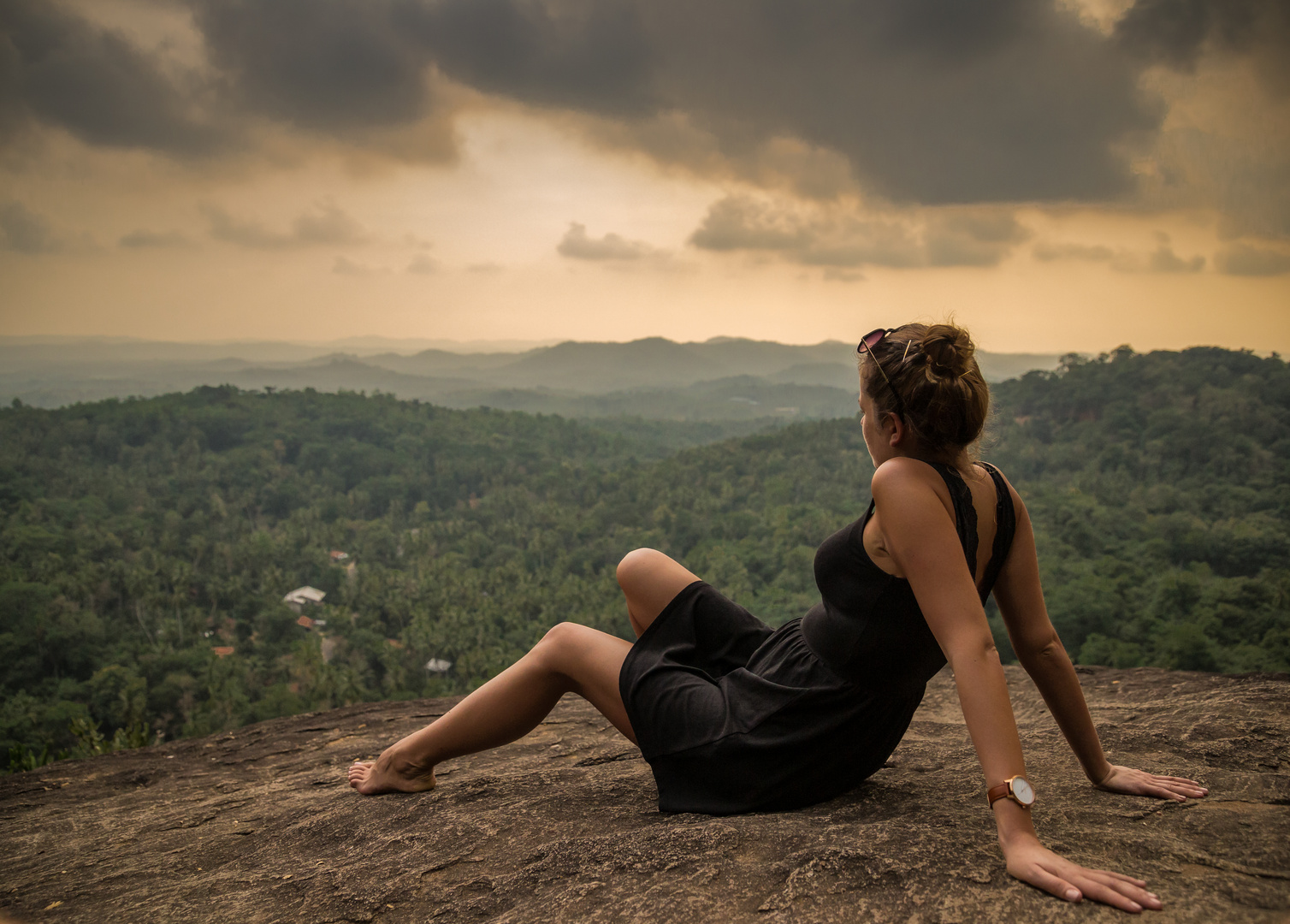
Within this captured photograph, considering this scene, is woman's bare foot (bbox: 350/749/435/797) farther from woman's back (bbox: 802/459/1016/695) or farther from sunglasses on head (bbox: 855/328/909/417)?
sunglasses on head (bbox: 855/328/909/417)

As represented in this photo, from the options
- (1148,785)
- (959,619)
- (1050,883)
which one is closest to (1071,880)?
(1050,883)

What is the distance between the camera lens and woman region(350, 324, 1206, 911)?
1.64m

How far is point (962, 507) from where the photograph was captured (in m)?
1.75

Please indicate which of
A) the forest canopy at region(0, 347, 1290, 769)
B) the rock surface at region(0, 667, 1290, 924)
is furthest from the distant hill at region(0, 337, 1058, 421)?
the rock surface at region(0, 667, 1290, 924)

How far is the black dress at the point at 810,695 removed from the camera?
1846 mm

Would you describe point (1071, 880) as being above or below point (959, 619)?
below

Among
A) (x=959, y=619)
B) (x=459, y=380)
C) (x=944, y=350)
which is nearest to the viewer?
(x=959, y=619)

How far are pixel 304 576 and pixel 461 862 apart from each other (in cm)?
4549

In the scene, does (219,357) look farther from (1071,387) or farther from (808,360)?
(1071,387)

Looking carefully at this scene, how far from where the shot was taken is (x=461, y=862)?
1.97 meters

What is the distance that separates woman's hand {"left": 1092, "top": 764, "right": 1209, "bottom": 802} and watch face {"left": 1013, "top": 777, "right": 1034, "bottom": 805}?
0.63 m

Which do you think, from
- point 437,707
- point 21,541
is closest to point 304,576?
point 21,541

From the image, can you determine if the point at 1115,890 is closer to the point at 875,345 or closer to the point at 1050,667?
the point at 1050,667

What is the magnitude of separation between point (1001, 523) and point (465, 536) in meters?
50.3
